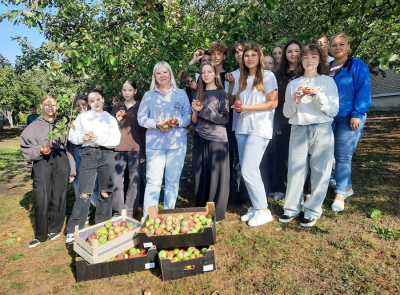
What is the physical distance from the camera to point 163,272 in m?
3.31

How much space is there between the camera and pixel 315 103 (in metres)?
3.96

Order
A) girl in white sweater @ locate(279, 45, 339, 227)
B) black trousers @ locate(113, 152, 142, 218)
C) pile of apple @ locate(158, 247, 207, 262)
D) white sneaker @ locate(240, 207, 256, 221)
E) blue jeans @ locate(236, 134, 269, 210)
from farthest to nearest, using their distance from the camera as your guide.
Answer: black trousers @ locate(113, 152, 142, 218) < white sneaker @ locate(240, 207, 256, 221) < blue jeans @ locate(236, 134, 269, 210) < girl in white sweater @ locate(279, 45, 339, 227) < pile of apple @ locate(158, 247, 207, 262)

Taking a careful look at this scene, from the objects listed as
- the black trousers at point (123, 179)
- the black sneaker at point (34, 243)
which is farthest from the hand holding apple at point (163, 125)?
the black sneaker at point (34, 243)

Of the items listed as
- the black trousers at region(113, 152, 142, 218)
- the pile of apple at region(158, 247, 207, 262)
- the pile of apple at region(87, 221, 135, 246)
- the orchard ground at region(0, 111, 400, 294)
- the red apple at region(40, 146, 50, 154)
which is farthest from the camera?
the black trousers at region(113, 152, 142, 218)

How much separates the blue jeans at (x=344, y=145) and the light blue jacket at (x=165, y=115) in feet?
7.60

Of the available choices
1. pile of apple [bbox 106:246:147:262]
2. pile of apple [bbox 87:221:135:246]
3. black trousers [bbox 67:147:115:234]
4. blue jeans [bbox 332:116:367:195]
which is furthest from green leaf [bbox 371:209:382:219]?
black trousers [bbox 67:147:115:234]

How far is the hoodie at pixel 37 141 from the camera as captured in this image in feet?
14.1

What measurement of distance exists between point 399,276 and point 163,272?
255cm

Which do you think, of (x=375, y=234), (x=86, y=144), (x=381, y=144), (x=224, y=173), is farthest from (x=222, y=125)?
(x=381, y=144)

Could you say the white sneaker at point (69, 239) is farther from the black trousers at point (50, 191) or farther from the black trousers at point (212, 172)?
the black trousers at point (212, 172)

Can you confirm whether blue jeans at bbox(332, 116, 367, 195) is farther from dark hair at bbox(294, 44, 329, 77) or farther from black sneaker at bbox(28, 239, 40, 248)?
black sneaker at bbox(28, 239, 40, 248)

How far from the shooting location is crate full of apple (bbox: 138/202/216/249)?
3492 millimetres

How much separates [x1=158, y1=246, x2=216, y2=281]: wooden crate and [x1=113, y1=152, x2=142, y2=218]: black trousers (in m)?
1.84

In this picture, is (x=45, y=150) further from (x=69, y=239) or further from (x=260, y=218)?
(x=260, y=218)
